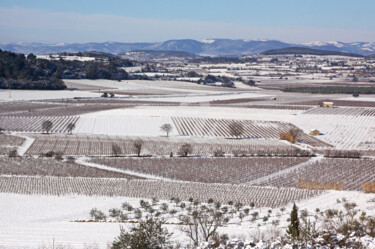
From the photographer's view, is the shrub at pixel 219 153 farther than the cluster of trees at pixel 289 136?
No

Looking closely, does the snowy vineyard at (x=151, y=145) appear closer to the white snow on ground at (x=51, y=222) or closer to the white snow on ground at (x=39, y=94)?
the white snow on ground at (x=51, y=222)

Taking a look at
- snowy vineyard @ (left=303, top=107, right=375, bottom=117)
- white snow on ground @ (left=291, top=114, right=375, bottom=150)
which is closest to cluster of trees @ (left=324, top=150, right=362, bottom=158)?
white snow on ground @ (left=291, top=114, right=375, bottom=150)

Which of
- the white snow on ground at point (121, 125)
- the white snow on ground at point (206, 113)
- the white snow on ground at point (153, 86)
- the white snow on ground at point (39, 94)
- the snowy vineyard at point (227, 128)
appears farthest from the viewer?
the white snow on ground at point (153, 86)

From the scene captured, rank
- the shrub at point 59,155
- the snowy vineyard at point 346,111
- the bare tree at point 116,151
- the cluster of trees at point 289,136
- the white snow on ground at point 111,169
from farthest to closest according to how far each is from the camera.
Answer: the snowy vineyard at point 346,111, the cluster of trees at point 289,136, the bare tree at point 116,151, the shrub at point 59,155, the white snow on ground at point 111,169

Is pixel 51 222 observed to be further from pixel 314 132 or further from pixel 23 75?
pixel 23 75

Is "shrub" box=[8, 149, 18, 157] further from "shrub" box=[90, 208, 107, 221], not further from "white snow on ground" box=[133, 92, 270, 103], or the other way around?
"white snow on ground" box=[133, 92, 270, 103]

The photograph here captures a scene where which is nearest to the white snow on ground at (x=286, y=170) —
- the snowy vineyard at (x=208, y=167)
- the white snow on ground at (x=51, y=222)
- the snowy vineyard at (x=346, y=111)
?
the snowy vineyard at (x=208, y=167)

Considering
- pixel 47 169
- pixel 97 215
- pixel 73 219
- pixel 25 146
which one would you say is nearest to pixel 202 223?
pixel 97 215
